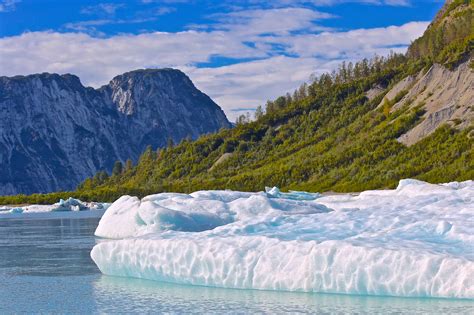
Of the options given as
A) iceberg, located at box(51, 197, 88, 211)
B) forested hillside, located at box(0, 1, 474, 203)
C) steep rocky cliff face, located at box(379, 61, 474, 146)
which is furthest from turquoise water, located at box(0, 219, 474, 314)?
steep rocky cliff face, located at box(379, 61, 474, 146)

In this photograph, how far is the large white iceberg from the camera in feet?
70.8

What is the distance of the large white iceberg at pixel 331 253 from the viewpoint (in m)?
21.6

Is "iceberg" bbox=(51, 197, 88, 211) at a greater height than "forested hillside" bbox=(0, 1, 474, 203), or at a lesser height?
lesser

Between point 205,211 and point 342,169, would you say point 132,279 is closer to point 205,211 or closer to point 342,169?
point 205,211

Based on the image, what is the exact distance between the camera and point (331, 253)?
2302cm

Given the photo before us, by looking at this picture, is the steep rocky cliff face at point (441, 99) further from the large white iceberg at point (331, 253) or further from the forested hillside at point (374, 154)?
the large white iceberg at point (331, 253)

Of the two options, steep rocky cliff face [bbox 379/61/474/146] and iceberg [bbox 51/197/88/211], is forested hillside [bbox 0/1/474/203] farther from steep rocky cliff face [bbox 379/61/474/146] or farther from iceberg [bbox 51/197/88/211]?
iceberg [bbox 51/197/88/211]

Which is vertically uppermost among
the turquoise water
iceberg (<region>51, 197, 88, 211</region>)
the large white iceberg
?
the large white iceberg

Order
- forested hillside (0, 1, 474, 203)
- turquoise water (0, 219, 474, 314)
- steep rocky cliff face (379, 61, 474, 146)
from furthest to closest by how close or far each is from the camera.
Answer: steep rocky cliff face (379, 61, 474, 146) → forested hillside (0, 1, 474, 203) → turquoise water (0, 219, 474, 314)

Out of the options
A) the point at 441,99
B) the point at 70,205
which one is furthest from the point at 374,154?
the point at 70,205

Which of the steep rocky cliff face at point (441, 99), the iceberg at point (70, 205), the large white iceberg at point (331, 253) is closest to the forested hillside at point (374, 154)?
the steep rocky cliff face at point (441, 99)

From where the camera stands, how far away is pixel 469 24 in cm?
19162

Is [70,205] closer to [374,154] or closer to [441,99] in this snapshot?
[374,154]

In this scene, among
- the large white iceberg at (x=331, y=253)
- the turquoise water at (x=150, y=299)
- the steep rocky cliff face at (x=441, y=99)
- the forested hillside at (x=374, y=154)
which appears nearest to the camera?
the turquoise water at (x=150, y=299)
